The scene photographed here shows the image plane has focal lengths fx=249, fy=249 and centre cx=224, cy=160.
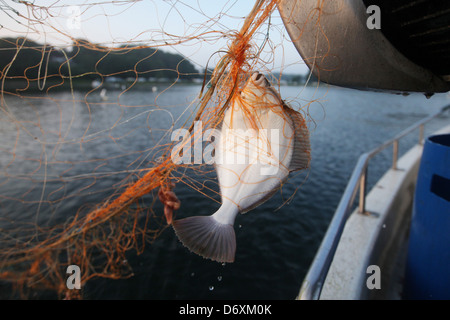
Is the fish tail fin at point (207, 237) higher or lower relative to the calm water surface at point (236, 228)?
higher

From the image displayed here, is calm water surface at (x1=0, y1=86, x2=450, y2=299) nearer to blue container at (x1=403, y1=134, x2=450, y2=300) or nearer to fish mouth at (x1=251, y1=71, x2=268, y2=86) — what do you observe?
fish mouth at (x1=251, y1=71, x2=268, y2=86)

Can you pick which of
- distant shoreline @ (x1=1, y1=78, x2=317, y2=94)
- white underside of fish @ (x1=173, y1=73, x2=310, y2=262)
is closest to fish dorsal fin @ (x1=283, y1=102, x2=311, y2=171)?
white underside of fish @ (x1=173, y1=73, x2=310, y2=262)

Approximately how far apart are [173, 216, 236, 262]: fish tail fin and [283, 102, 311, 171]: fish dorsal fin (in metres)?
0.67

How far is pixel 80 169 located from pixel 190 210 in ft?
20.8

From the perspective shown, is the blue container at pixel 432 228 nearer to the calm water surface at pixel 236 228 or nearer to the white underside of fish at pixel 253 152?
the calm water surface at pixel 236 228

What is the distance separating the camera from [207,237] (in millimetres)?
1669

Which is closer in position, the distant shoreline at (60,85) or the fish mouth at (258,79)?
the fish mouth at (258,79)

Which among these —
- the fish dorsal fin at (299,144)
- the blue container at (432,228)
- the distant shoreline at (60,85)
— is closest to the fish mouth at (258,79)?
the fish dorsal fin at (299,144)

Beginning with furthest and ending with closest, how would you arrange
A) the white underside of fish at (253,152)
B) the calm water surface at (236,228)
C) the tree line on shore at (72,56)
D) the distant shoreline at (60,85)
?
the calm water surface at (236,228)
the distant shoreline at (60,85)
the tree line on shore at (72,56)
the white underside of fish at (253,152)

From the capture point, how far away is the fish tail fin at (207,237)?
1.60 m

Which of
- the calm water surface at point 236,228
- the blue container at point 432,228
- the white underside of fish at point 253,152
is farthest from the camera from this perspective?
the calm water surface at point 236,228

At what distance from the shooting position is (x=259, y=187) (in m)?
1.75

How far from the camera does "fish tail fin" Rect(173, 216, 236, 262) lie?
5.24ft

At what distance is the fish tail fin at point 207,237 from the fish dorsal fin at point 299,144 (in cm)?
67
